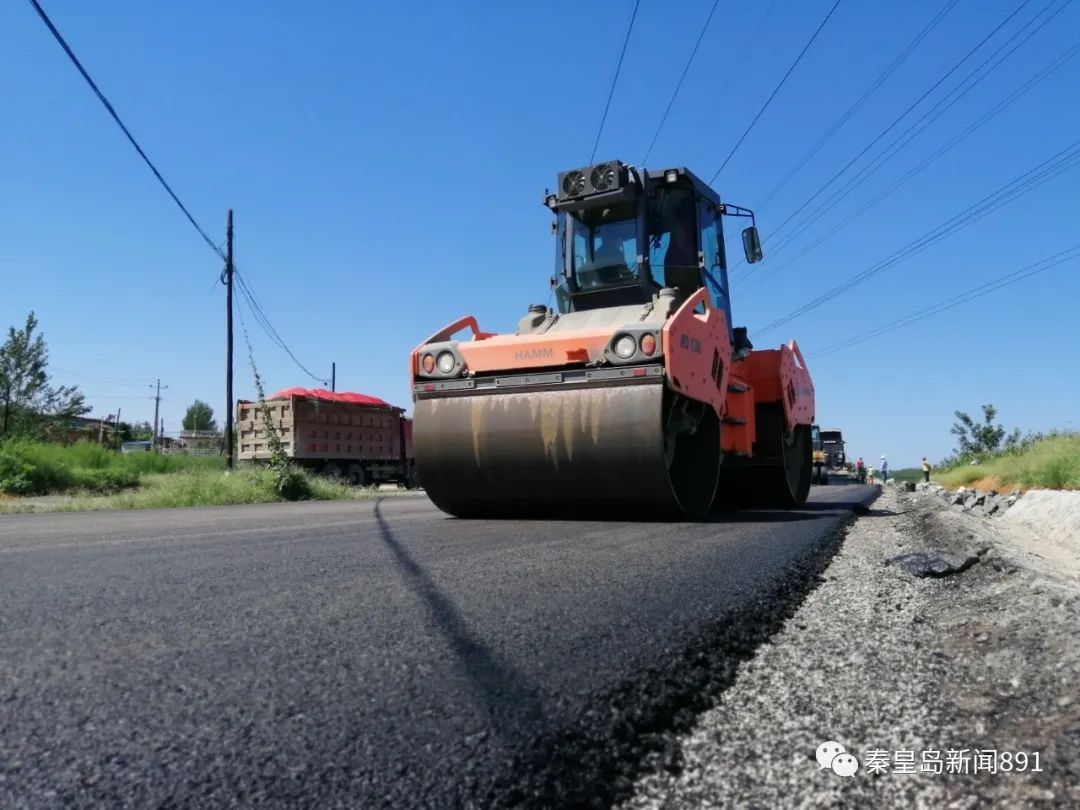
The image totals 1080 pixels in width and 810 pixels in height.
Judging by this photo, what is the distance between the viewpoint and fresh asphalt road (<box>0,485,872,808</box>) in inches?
50.0

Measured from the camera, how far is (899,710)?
179cm

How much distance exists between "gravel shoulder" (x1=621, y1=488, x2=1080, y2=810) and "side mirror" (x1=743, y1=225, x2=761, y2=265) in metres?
4.96

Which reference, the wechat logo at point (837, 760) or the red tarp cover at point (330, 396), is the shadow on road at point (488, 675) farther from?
the red tarp cover at point (330, 396)

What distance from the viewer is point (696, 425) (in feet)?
20.3

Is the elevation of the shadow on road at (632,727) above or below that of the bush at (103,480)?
below

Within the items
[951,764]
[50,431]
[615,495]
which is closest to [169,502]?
[615,495]

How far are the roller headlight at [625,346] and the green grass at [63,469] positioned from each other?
54.5 feet

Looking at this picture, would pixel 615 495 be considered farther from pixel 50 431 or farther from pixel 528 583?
pixel 50 431

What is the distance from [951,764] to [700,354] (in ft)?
14.9

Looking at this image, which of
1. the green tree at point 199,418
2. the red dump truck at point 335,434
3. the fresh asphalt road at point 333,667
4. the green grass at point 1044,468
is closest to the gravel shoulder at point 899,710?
the fresh asphalt road at point 333,667

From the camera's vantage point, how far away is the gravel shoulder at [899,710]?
137 centimetres

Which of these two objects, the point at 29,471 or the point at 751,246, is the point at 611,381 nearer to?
the point at 751,246

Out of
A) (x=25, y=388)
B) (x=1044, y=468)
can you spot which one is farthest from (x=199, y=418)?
(x=1044, y=468)

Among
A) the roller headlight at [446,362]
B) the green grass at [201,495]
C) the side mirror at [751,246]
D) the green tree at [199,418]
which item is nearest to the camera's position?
the roller headlight at [446,362]
